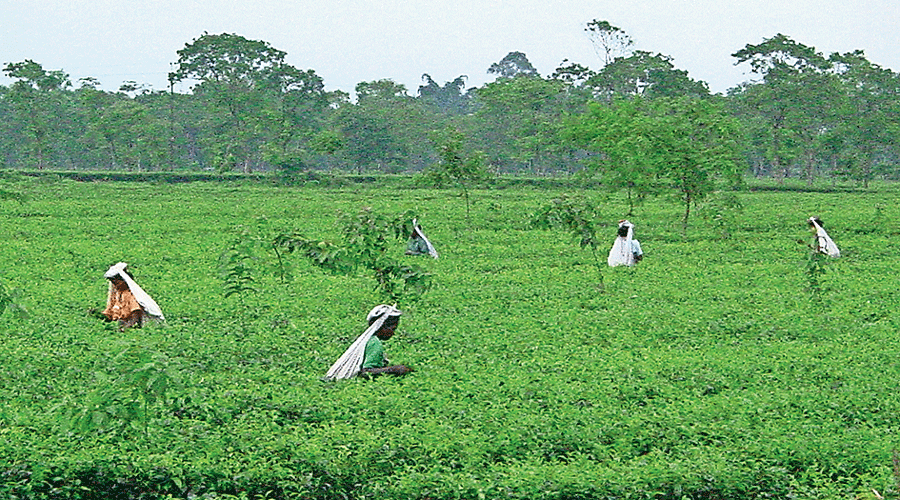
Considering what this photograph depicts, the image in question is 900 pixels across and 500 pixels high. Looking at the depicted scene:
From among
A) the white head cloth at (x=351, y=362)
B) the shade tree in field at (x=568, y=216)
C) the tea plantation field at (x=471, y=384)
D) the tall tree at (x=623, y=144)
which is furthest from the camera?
the tall tree at (x=623, y=144)

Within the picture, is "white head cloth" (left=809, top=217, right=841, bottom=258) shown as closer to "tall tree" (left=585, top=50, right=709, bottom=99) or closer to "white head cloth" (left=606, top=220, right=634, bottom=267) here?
"white head cloth" (left=606, top=220, right=634, bottom=267)

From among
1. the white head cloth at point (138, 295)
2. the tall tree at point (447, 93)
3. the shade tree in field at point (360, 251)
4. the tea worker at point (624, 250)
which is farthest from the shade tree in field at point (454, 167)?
the tall tree at point (447, 93)

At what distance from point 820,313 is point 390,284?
6572 mm

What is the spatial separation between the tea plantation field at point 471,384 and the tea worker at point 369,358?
297 millimetres

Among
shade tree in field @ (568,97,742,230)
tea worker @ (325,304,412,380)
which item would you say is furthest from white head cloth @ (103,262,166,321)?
shade tree in field @ (568,97,742,230)

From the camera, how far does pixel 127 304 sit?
1494 centimetres

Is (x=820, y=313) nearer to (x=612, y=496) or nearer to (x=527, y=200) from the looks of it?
(x=612, y=496)

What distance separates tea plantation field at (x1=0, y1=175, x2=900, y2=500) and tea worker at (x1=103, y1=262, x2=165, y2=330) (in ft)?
1.50

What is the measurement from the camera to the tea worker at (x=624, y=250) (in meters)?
22.2

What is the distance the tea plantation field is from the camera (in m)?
8.75

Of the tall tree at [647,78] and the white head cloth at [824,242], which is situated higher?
the tall tree at [647,78]

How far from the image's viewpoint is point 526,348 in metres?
13.6

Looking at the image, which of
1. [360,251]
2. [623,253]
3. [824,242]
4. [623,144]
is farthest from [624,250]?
[623,144]

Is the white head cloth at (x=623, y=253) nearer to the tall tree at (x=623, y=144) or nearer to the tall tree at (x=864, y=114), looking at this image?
the tall tree at (x=623, y=144)
